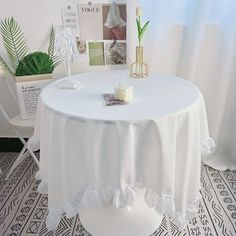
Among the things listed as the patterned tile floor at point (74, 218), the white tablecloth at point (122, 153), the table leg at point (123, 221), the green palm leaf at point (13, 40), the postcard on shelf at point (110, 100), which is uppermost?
the green palm leaf at point (13, 40)

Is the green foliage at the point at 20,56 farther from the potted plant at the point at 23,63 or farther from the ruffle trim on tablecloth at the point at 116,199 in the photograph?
the ruffle trim on tablecloth at the point at 116,199

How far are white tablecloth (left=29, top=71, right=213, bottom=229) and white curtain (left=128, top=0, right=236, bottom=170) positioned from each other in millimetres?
782

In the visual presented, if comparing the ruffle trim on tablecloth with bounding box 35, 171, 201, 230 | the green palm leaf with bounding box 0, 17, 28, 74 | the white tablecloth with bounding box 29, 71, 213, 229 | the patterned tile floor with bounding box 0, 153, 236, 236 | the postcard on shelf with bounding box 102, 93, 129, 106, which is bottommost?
the patterned tile floor with bounding box 0, 153, 236, 236

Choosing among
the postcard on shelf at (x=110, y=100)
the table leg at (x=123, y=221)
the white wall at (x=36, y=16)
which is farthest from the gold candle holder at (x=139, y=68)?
the table leg at (x=123, y=221)

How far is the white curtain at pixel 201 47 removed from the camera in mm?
1880

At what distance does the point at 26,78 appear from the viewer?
1.83 meters

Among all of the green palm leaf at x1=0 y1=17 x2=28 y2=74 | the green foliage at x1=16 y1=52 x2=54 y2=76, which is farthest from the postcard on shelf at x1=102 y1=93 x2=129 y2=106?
the green palm leaf at x1=0 y1=17 x2=28 y2=74

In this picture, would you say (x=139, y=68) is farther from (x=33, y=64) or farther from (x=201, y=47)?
(x=33, y=64)

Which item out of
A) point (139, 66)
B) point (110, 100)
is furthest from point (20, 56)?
point (110, 100)

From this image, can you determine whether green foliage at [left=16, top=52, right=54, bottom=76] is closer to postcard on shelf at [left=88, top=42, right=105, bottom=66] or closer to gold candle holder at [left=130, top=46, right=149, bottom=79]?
postcard on shelf at [left=88, top=42, right=105, bottom=66]

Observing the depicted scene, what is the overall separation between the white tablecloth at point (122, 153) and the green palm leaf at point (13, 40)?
0.91 m

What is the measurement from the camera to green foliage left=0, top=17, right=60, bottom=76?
1.86m

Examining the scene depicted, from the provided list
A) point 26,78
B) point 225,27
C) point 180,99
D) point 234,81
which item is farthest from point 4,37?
point 234,81

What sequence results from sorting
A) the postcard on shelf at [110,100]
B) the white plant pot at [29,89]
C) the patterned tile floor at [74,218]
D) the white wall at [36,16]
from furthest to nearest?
the white wall at [36,16]
the white plant pot at [29,89]
the patterned tile floor at [74,218]
the postcard on shelf at [110,100]
